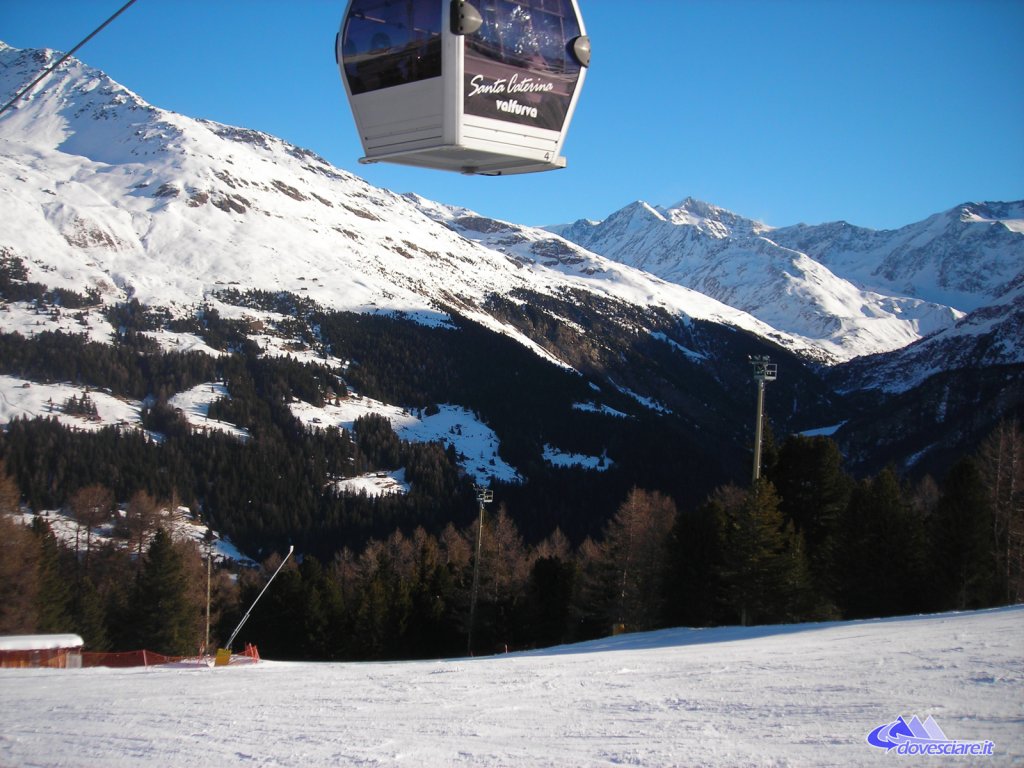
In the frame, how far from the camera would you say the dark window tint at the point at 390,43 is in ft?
33.9

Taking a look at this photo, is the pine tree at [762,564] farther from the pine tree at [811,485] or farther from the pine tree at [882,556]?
the pine tree at [811,485]

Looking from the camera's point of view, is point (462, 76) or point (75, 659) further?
point (75, 659)

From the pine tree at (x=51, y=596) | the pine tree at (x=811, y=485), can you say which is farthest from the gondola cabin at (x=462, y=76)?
the pine tree at (x=51, y=596)

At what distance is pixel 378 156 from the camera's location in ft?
36.2

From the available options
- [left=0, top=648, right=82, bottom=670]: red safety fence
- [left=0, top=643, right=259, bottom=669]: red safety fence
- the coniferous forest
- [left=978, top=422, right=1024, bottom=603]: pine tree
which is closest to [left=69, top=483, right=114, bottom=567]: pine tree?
the coniferous forest

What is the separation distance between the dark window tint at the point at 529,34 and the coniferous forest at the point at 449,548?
29.6 meters

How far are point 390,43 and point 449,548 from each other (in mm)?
65835

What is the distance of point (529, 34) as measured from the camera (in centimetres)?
1067

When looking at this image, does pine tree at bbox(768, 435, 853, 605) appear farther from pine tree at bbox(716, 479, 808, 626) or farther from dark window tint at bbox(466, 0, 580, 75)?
dark window tint at bbox(466, 0, 580, 75)

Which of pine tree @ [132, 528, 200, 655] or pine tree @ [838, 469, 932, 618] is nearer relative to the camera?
pine tree @ [838, 469, 932, 618]

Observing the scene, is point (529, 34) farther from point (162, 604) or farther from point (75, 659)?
point (162, 604)

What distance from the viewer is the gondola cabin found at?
33.9ft

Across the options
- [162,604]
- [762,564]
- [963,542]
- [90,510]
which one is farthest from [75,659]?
[90,510]

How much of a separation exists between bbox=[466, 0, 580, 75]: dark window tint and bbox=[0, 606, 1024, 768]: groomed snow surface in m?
7.84
